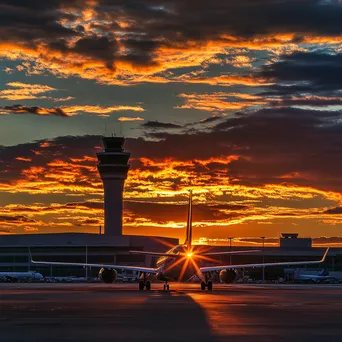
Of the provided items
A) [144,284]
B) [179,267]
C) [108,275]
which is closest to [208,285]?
[179,267]

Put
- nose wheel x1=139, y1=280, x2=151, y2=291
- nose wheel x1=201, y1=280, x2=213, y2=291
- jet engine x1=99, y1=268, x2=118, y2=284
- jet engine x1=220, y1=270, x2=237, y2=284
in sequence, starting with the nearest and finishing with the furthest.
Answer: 1. nose wheel x1=201, y1=280, x2=213, y2=291
2. nose wheel x1=139, y1=280, x2=151, y2=291
3. jet engine x1=220, y1=270, x2=237, y2=284
4. jet engine x1=99, y1=268, x2=118, y2=284

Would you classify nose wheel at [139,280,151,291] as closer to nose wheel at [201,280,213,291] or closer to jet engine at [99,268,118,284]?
nose wheel at [201,280,213,291]

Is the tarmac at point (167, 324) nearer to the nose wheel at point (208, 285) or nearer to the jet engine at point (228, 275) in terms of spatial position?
the nose wheel at point (208, 285)

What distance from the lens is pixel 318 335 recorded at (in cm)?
3244

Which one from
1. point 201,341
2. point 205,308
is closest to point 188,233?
point 205,308

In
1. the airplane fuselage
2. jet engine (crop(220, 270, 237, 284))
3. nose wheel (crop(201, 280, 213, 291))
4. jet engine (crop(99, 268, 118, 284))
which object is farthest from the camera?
jet engine (crop(99, 268, 118, 284))

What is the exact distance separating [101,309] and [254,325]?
49.0ft

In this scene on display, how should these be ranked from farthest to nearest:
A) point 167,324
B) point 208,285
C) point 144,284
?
point 144,284 < point 208,285 < point 167,324

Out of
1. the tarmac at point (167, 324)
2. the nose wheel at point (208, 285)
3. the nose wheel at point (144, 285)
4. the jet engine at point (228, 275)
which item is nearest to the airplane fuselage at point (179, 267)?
the nose wheel at point (208, 285)

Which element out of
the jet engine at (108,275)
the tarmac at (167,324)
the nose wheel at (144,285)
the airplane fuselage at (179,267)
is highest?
the airplane fuselage at (179,267)

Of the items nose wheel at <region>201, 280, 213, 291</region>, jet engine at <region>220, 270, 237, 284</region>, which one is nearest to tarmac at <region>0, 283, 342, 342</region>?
nose wheel at <region>201, 280, 213, 291</region>

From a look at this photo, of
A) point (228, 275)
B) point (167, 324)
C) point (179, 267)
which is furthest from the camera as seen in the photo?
point (228, 275)

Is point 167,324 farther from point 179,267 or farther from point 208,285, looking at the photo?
point 208,285

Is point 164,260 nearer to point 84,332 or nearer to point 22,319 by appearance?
point 22,319
